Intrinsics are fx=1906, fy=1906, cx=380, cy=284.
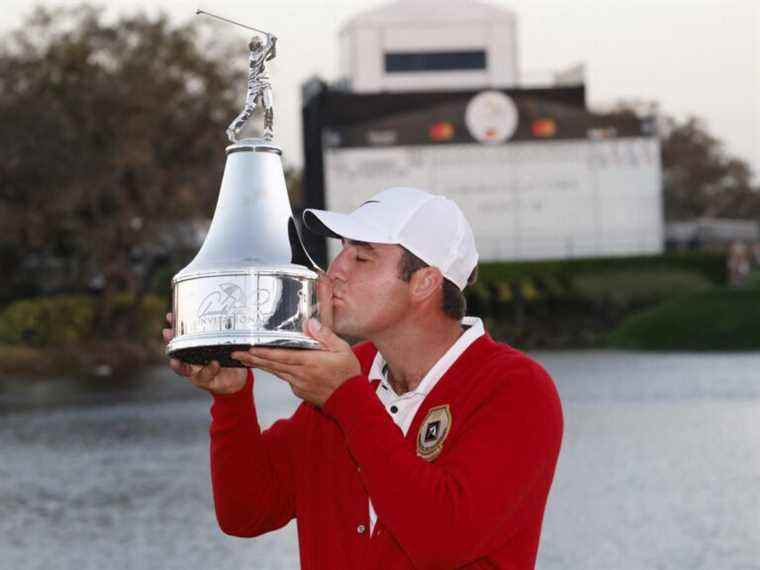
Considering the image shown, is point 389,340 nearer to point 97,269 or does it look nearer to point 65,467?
point 65,467

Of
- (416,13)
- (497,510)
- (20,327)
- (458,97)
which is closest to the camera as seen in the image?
(497,510)

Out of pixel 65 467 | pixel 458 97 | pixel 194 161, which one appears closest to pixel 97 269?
pixel 194 161

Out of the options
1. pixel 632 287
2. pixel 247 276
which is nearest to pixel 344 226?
pixel 247 276

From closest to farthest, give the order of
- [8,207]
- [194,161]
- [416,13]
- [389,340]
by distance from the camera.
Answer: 1. [389,340]
2. [8,207]
3. [194,161]
4. [416,13]

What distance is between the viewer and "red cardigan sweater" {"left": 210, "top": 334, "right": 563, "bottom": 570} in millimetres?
3598

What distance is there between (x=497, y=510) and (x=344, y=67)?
79910 millimetres

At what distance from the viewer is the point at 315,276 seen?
3.73 meters

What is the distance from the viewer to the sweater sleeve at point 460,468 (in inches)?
141

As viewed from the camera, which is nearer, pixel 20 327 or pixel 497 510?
pixel 497 510

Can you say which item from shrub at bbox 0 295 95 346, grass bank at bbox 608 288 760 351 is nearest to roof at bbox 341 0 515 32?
shrub at bbox 0 295 95 346

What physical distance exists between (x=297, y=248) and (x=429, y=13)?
79.4 m

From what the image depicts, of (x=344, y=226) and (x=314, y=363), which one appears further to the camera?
(x=344, y=226)

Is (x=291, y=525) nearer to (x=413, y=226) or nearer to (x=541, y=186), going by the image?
(x=413, y=226)

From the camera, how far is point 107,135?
159 ft
